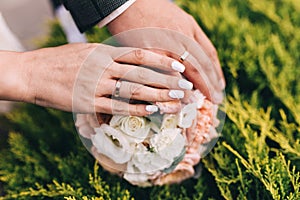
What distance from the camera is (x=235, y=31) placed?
5.81ft

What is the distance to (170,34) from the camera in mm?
1187

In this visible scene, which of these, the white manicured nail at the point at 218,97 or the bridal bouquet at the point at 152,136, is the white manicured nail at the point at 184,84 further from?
the white manicured nail at the point at 218,97

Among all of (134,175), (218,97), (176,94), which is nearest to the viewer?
(176,94)

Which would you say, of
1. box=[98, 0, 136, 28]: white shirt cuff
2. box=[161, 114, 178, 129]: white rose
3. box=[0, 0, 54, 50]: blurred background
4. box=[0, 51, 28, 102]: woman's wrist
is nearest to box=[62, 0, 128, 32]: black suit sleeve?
box=[98, 0, 136, 28]: white shirt cuff

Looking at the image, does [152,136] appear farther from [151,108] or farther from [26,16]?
[26,16]

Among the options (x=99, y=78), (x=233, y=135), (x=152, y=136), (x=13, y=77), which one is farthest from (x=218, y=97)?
(x=13, y=77)

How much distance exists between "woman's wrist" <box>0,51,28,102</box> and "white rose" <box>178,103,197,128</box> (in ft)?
1.37

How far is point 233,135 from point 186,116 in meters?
0.39

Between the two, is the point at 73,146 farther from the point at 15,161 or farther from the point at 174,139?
the point at 174,139

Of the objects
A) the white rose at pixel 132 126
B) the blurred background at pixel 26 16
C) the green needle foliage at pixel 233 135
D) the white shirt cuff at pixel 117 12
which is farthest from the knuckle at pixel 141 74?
the blurred background at pixel 26 16

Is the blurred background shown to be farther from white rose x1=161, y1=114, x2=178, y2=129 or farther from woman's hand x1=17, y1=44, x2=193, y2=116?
white rose x1=161, y1=114, x2=178, y2=129


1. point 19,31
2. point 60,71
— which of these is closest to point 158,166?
point 60,71

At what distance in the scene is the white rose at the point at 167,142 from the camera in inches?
42.9

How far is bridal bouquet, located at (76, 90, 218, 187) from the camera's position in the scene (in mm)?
1076
